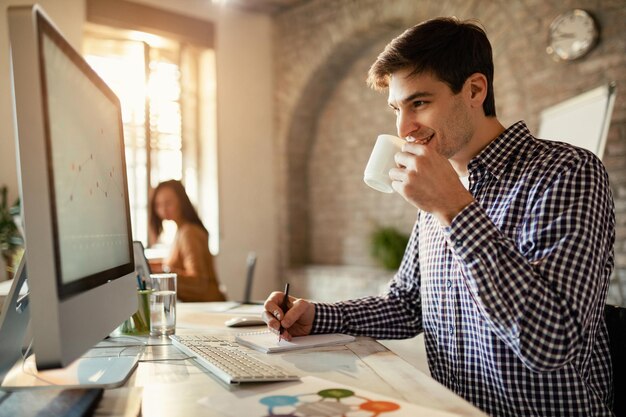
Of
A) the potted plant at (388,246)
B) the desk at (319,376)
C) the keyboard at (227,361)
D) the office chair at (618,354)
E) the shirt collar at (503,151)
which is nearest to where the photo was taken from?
the desk at (319,376)

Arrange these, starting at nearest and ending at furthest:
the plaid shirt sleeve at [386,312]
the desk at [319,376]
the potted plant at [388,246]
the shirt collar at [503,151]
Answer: the desk at [319,376]
the shirt collar at [503,151]
the plaid shirt sleeve at [386,312]
the potted plant at [388,246]

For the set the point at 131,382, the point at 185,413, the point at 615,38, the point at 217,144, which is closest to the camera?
the point at 185,413

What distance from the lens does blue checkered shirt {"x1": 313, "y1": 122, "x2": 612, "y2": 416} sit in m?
0.98

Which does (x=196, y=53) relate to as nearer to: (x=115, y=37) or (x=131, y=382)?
(x=115, y=37)

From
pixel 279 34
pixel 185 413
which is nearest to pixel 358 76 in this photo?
pixel 279 34

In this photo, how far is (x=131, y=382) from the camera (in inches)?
38.5

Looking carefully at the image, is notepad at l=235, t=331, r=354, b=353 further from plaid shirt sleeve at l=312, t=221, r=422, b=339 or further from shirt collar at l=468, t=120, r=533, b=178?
shirt collar at l=468, t=120, r=533, b=178

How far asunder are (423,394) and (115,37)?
15.7 ft

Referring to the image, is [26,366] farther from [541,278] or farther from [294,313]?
[541,278]

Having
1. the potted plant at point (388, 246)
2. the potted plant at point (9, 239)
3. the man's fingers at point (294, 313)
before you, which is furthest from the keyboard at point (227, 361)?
the potted plant at point (388, 246)

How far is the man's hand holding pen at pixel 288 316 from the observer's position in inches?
52.4

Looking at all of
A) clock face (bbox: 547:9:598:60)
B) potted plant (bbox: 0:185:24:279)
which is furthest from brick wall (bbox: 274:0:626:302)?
potted plant (bbox: 0:185:24:279)

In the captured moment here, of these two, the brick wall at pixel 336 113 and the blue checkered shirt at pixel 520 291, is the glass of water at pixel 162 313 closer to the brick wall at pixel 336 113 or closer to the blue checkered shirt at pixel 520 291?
the blue checkered shirt at pixel 520 291

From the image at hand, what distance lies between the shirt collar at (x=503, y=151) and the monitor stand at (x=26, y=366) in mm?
834
